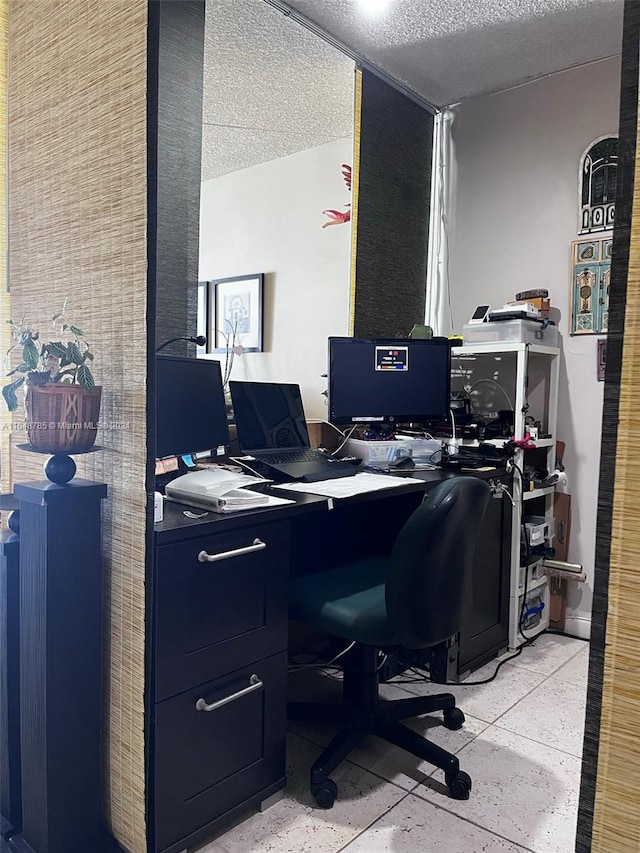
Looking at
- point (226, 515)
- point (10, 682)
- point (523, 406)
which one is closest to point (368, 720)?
point (226, 515)

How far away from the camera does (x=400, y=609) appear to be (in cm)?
158

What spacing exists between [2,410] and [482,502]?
1.45 metres

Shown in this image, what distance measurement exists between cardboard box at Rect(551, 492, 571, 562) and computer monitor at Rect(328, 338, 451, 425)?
81 cm

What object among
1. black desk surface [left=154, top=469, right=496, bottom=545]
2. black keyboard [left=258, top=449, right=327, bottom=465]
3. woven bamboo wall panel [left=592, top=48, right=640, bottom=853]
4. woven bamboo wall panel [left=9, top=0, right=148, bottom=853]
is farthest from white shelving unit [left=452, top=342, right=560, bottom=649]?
woven bamboo wall panel [left=592, top=48, right=640, bottom=853]

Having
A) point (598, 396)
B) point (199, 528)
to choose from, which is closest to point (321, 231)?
point (598, 396)

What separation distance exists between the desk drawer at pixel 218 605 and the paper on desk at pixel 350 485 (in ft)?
0.79

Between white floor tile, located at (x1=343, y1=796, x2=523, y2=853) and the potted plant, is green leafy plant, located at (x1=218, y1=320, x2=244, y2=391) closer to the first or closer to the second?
the potted plant

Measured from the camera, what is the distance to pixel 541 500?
297 cm

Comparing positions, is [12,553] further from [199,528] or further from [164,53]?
[164,53]

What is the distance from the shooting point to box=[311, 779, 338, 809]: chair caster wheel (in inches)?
65.1

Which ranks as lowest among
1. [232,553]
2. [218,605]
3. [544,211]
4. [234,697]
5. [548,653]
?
[548,653]

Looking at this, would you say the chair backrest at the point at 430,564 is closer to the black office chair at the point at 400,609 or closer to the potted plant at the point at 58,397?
the black office chair at the point at 400,609

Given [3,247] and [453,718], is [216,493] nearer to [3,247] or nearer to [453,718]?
[3,247]

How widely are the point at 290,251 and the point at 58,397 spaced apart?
2337 millimetres
